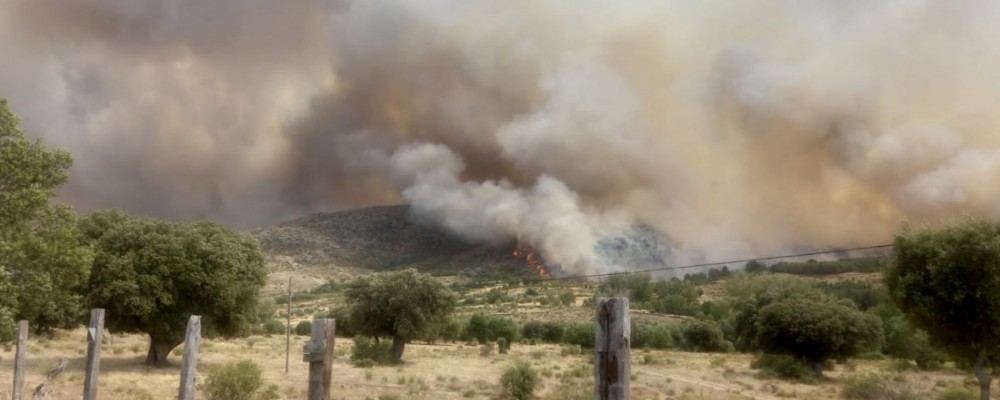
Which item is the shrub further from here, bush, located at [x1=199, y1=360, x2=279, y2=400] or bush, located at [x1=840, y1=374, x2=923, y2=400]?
bush, located at [x1=199, y1=360, x2=279, y2=400]

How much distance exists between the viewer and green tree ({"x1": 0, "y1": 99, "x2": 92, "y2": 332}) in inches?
792

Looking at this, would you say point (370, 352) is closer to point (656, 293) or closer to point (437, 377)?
point (437, 377)

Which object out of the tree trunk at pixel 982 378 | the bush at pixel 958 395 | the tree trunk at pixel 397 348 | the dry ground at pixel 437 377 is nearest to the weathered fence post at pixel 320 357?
the dry ground at pixel 437 377

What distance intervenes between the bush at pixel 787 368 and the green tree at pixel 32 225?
45.4m

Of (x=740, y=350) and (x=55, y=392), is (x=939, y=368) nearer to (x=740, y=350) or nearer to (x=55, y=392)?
(x=740, y=350)

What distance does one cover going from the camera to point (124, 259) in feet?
114

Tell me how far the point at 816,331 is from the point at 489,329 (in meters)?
36.6

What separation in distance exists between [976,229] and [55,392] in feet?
105

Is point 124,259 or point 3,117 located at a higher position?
point 3,117

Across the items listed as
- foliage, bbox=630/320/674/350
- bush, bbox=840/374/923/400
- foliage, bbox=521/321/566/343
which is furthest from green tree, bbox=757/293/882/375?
foliage, bbox=521/321/566/343

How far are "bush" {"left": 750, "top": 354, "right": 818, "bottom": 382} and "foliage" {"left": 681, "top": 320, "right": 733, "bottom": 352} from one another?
26315 mm

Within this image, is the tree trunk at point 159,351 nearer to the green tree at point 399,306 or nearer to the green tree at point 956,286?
the green tree at point 399,306

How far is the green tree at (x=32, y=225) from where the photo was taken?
2012 cm

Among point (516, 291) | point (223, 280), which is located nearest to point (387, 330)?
point (223, 280)
